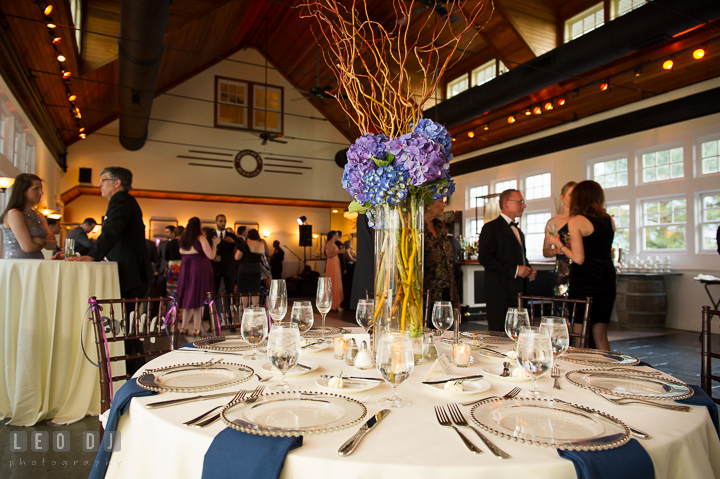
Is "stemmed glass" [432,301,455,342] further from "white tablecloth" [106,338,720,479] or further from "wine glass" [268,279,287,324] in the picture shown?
"wine glass" [268,279,287,324]

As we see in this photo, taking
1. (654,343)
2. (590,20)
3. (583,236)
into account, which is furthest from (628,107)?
(583,236)

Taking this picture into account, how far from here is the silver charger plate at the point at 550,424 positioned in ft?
2.63

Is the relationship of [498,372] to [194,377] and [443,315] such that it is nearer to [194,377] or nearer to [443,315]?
[443,315]

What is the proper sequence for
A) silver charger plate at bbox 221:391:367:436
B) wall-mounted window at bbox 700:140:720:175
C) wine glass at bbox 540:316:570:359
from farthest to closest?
wall-mounted window at bbox 700:140:720:175 < wine glass at bbox 540:316:570:359 < silver charger plate at bbox 221:391:367:436

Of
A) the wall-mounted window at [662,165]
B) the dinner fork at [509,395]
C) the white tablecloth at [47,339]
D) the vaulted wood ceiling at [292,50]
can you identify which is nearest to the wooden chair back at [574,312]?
the dinner fork at [509,395]

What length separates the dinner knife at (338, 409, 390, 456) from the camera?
77 centimetres

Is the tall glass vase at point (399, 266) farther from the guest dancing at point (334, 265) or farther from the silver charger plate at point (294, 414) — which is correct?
the guest dancing at point (334, 265)

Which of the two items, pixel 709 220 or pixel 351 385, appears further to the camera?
pixel 709 220

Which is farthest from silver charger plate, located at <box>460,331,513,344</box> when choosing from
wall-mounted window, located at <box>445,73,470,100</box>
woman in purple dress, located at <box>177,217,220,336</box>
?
wall-mounted window, located at <box>445,73,470,100</box>

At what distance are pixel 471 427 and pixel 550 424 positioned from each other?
0.17m

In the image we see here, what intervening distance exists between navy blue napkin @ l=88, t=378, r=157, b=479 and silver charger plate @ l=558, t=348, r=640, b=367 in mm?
1335

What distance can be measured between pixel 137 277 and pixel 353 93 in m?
2.61

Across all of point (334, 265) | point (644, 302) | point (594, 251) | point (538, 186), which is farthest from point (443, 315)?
point (538, 186)

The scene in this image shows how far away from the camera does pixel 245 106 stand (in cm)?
1296
